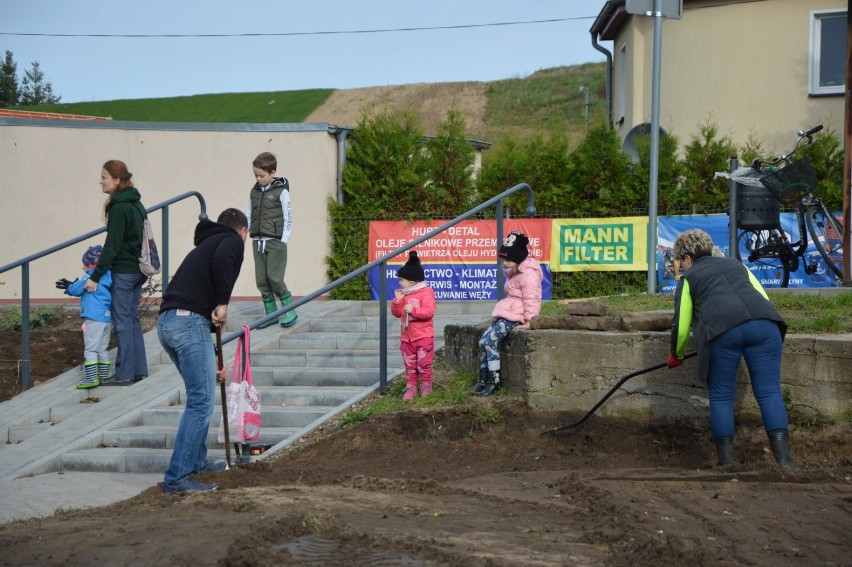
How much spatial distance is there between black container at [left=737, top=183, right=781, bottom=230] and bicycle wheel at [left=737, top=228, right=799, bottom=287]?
2.54 meters

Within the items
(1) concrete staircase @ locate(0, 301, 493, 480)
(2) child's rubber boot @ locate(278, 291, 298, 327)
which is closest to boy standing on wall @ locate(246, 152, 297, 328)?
(2) child's rubber boot @ locate(278, 291, 298, 327)

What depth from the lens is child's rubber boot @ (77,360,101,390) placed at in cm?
923

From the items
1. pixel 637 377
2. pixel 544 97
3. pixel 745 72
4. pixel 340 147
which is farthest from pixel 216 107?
pixel 637 377

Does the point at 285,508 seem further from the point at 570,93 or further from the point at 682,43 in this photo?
the point at 570,93

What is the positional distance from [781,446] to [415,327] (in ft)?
9.58

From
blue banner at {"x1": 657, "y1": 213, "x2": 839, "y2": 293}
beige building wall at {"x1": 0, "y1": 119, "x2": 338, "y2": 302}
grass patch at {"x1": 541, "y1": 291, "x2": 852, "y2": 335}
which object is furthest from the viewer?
beige building wall at {"x1": 0, "y1": 119, "x2": 338, "y2": 302}

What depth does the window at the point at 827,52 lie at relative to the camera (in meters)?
19.0

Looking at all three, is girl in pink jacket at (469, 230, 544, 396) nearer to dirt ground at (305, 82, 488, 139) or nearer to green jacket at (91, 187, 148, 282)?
green jacket at (91, 187, 148, 282)

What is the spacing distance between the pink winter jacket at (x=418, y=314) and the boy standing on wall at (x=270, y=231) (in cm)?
287

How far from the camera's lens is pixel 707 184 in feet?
49.3

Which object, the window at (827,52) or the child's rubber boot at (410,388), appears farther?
the window at (827,52)

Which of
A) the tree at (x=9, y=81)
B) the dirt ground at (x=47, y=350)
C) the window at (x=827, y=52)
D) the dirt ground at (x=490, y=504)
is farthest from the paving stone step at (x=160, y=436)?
the tree at (x=9, y=81)

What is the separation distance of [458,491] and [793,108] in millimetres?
15486

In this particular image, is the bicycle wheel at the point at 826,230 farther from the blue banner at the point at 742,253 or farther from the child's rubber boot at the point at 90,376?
the child's rubber boot at the point at 90,376
